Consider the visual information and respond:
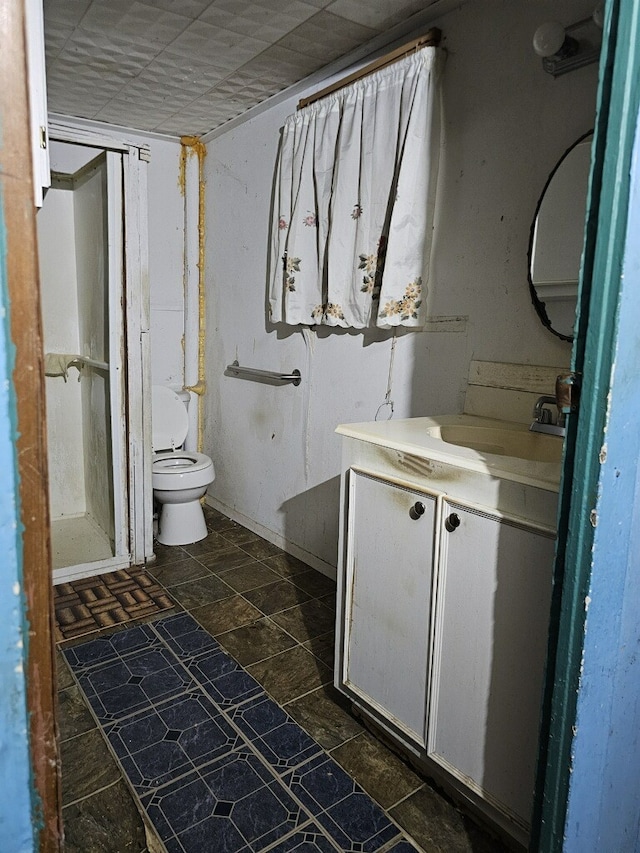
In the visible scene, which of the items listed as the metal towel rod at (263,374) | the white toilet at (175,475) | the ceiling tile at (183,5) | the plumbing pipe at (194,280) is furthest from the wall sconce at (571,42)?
the plumbing pipe at (194,280)

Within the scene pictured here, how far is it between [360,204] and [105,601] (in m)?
1.93

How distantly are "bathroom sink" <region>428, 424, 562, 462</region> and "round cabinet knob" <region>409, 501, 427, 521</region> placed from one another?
0.88 ft

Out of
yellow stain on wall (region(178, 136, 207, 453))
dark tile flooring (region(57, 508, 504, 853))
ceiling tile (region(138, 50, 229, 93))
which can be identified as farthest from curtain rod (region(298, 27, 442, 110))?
dark tile flooring (region(57, 508, 504, 853))

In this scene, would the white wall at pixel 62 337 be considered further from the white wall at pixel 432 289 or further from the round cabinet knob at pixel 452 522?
the round cabinet knob at pixel 452 522

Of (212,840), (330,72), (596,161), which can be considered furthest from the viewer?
(330,72)

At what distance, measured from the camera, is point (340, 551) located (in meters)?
1.75

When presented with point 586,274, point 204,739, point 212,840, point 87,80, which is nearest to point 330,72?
point 87,80

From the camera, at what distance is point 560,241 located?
1.75 m

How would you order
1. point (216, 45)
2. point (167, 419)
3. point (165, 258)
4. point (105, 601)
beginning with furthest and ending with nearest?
point (165, 258) < point (167, 419) < point (105, 601) < point (216, 45)

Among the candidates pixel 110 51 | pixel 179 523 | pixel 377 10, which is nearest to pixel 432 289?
pixel 377 10

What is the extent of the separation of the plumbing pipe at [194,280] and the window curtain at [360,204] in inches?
36.3

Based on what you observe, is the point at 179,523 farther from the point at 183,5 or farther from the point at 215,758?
the point at 183,5

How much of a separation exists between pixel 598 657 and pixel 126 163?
8.33 feet

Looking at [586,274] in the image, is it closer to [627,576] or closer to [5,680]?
[627,576]
